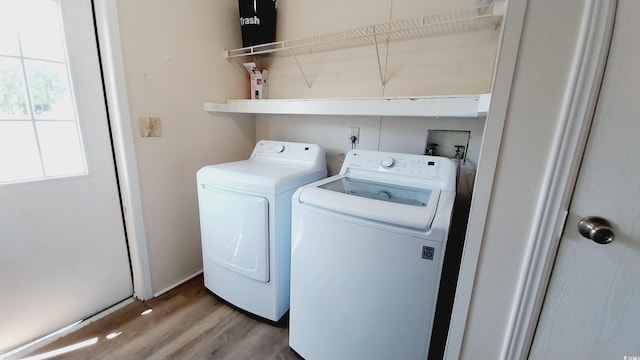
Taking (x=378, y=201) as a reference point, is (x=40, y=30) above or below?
above

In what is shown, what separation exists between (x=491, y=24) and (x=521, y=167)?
42.2 inches

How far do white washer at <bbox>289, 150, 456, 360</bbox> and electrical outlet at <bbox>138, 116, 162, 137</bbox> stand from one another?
1097 mm

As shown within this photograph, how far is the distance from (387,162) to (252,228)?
86 cm

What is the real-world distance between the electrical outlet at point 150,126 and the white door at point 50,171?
0.17 metres

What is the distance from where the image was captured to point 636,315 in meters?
0.62

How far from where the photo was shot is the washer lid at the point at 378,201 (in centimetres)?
91

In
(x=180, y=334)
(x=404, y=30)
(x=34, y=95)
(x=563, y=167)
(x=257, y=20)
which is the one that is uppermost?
(x=257, y=20)

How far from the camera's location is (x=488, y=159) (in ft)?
2.15

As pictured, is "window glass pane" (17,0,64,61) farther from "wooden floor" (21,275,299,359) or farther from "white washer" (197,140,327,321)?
"wooden floor" (21,275,299,359)

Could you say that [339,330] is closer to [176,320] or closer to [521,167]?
[521,167]

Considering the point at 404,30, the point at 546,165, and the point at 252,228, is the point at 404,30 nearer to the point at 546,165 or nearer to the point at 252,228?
the point at 546,165

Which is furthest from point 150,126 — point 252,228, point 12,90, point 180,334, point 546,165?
point 546,165

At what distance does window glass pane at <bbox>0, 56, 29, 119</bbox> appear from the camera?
108 centimetres

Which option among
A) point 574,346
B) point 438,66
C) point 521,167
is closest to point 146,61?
point 438,66
